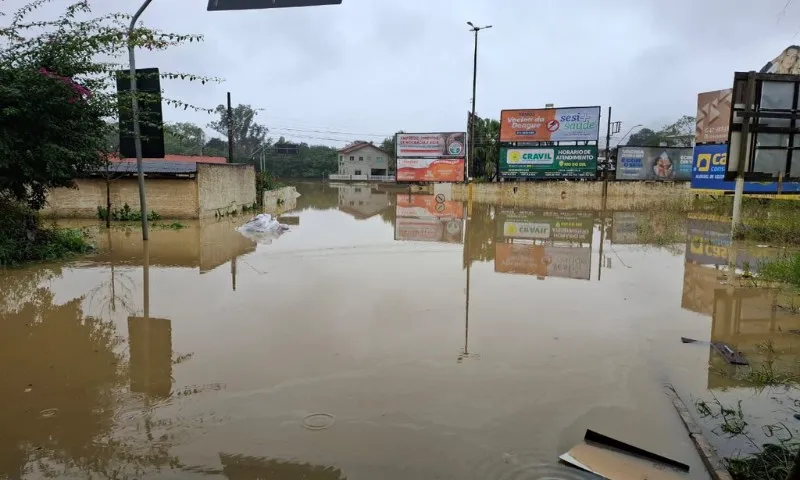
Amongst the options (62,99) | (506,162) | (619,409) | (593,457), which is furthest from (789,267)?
(506,162)

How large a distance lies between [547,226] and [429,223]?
4449 millimetres

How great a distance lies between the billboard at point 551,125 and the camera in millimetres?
31203

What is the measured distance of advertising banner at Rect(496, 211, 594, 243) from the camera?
53.6ft

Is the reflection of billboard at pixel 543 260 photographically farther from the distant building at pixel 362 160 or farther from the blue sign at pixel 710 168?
the distant building at pixel 362 160

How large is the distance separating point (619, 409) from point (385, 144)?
73091 mm

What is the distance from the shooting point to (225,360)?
5.63m

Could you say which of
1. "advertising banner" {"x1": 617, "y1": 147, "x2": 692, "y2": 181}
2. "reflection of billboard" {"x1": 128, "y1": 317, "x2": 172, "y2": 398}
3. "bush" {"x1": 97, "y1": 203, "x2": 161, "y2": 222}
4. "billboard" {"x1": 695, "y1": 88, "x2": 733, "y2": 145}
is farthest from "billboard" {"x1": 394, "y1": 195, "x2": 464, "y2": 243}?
"advertising banner" {"x1": 617, "y1": 147, "x2": 692, "y2": 181}

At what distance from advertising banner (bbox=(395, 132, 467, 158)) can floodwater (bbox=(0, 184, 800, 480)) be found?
984 inches

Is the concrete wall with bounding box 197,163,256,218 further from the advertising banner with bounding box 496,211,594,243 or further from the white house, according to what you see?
the white house

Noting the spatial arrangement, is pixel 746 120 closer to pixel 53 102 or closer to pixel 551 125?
pixel 53 102

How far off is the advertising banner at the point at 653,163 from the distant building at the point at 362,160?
140 ft

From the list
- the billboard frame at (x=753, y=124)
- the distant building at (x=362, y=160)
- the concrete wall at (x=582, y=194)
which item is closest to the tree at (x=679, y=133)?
the concrete wall at (x=582, y=194)

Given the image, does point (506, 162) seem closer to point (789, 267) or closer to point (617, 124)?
point (617, 124)

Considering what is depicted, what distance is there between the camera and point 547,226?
1902cm
